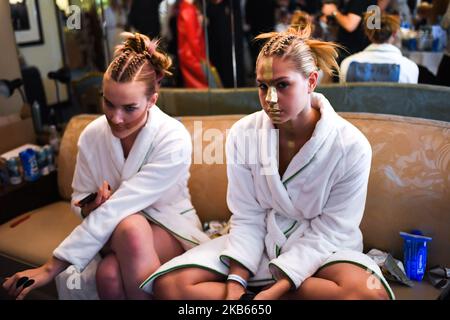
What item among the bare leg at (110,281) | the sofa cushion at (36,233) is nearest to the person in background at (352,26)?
the bare leg at (110,281)

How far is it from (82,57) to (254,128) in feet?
2.19

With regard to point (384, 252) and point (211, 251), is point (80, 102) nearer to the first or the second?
point (211, 251)

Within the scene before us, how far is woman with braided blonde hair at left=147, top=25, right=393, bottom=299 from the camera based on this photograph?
85 cm

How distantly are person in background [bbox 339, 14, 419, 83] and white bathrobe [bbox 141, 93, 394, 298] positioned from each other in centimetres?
20

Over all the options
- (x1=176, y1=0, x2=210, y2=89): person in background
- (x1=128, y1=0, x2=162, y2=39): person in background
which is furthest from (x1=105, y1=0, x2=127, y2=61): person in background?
(x1=176, y1=0, x2=210, y2=89): person in background

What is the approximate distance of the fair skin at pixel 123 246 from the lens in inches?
36.6

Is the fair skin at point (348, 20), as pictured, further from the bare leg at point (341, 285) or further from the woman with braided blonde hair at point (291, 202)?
the bare leg at point (341, 285)

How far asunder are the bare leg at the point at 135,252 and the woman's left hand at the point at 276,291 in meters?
0.23

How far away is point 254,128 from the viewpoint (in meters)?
0.96

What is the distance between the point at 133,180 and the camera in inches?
39.7

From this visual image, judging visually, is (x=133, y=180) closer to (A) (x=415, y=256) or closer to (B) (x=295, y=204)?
(B) (x=295, y=204)

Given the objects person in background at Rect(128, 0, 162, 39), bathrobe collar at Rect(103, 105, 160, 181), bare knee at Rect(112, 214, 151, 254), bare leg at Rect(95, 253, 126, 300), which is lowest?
bare leg at Rect(95, 253, 126, 300)

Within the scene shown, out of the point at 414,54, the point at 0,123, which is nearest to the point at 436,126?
the point at 414,54

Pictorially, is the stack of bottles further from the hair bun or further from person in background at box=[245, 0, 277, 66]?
person in background at box=[245, 0, 277, 66]
